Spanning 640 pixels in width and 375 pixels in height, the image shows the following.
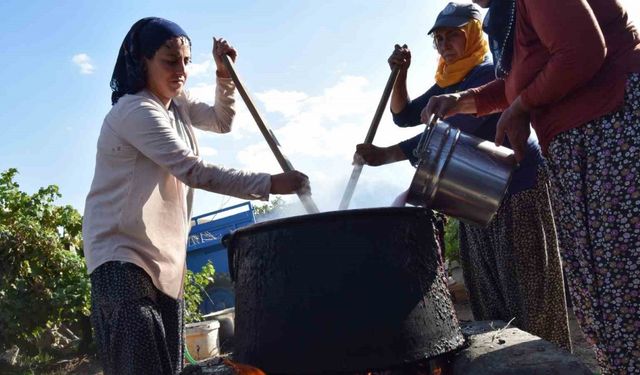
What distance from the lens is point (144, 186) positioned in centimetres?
219

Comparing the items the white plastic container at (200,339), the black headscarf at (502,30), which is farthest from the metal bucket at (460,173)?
the white plastic container at (200,339)

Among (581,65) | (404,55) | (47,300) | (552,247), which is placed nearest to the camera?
(581,65)

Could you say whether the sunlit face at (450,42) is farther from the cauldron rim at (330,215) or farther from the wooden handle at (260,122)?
the cauldron rim at (330,215)

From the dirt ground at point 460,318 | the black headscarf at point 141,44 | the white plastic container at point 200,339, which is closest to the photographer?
the black headscarf at point 141,44

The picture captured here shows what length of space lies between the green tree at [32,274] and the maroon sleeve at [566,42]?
560cm

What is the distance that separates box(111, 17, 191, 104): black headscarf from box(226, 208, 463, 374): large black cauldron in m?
0.90

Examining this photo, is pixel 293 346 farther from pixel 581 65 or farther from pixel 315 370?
pixel 581 65

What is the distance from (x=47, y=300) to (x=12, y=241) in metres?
0.75

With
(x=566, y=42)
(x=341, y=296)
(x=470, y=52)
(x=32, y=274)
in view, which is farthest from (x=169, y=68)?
(x=32, y=274)

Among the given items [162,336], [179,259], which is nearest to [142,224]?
[179,259]

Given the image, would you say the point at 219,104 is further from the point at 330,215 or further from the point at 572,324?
the point at 572,324

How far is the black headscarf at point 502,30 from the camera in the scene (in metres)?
1.93

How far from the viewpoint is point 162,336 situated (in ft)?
7.02

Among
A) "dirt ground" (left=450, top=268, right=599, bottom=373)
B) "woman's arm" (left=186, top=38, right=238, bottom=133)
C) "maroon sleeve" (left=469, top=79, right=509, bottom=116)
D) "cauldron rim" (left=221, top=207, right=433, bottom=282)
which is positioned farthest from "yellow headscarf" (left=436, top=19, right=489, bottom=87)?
"dirt ground" (left=450, top=268, right=599, bottom=373)
